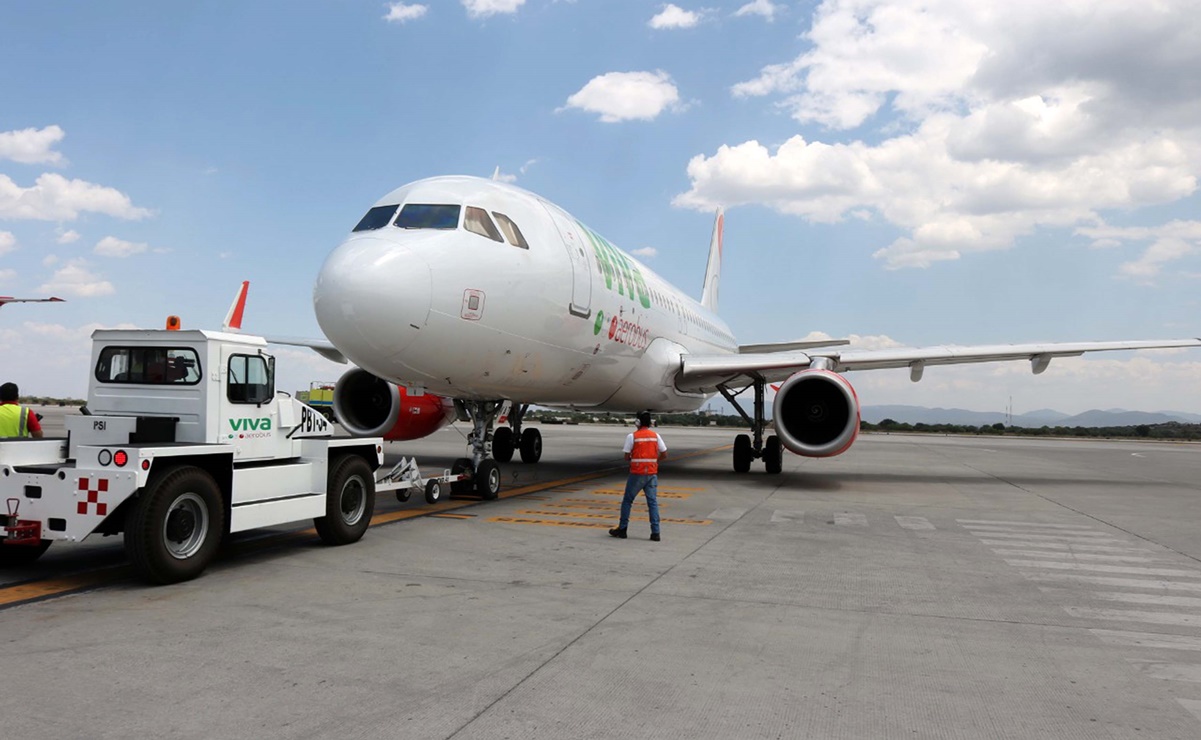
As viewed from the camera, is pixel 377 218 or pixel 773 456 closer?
pixel 377 218

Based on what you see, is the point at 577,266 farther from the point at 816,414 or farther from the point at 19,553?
the point at 19,553

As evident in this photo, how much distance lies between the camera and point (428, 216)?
8633 mm

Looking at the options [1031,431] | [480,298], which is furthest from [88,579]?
[1031,431]

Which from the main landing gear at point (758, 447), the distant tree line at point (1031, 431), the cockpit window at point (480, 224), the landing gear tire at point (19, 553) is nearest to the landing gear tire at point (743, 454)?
the main landing gear at point (758, 447)

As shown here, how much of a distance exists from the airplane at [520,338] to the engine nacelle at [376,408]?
0.03 metres

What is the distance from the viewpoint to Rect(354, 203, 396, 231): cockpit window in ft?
28.2

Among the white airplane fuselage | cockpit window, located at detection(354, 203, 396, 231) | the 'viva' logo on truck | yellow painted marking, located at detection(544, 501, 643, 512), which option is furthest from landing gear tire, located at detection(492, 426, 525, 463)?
the 'viva' logo on truck

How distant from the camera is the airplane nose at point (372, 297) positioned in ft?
24.5

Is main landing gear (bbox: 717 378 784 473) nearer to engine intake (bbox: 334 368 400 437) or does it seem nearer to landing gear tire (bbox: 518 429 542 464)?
landing gear tire (bbox: 518 429 542 464)

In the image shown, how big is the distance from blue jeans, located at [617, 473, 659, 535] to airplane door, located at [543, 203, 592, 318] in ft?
9.84

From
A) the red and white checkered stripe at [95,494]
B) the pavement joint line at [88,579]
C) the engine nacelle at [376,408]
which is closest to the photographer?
the pavement joint line at [88,579]

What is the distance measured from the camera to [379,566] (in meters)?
6.36

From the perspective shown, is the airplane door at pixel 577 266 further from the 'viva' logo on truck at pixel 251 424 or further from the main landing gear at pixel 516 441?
the main landing gear at pixel 516 441

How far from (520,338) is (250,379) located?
327cm
